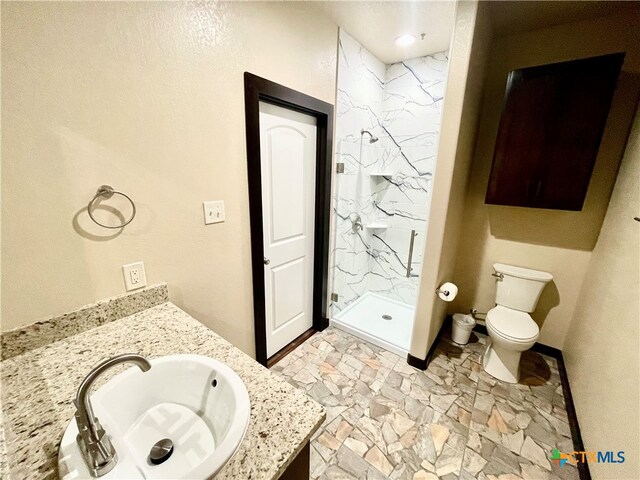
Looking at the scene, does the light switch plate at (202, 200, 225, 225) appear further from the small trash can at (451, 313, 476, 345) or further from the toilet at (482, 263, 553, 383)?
the small trash can at (451, 313, 476, 345)

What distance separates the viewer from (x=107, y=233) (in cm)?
100

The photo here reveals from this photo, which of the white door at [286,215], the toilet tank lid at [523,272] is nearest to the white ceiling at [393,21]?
the white door at [286,215]

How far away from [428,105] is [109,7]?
238 cm

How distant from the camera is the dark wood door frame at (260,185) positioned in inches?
56.0

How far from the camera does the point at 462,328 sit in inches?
88.3

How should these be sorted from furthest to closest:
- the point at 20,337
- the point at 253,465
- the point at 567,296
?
1. the point at 567,296
2. the point at 20,337
3. the point at 253,465

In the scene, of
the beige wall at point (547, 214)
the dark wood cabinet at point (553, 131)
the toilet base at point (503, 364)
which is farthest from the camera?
the toilet base at point (503, 364)

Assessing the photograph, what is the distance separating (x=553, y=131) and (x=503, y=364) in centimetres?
167

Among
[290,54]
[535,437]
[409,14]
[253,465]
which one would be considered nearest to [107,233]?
[253,465]

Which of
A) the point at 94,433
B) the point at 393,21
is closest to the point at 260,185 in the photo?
the point at 94,433

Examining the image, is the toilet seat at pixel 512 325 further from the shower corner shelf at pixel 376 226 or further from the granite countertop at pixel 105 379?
the granite countertop at pixel 105 379

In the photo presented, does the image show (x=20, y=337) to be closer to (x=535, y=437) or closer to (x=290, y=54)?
(x=290, y=54)

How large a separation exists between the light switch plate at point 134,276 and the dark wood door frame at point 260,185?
598 millimetres

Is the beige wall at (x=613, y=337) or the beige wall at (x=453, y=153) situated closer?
the beige wall at (x=613, y=337)
